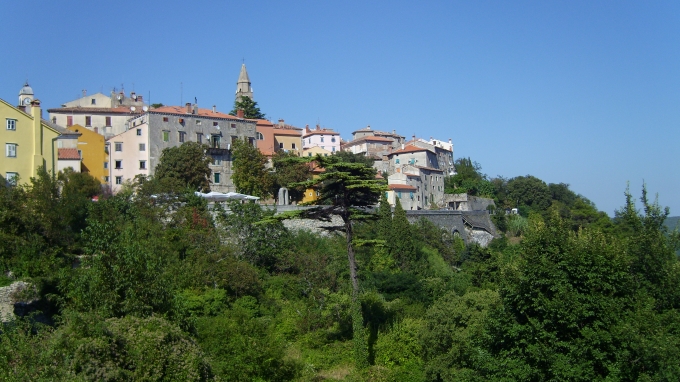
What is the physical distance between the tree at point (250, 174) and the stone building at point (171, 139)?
3.38 m

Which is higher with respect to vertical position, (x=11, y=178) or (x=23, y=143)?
(x=23, y=143)

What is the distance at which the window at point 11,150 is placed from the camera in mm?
35062

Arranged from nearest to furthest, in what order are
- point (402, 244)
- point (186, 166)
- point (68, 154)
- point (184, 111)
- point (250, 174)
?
point (402, 244) → point (68, 154) → point (186, 166) → point (250, 174) → point (184, 111)

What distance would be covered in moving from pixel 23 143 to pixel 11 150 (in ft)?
2.21

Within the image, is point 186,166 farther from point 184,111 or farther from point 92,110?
point 92,110

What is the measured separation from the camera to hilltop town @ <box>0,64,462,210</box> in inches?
1410

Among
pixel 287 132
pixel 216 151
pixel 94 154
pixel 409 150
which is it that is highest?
pixel 287 132

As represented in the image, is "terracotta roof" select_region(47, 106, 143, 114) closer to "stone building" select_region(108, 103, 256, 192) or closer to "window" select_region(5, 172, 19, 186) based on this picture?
"stone building" select_region(108, 103, 256, 192)

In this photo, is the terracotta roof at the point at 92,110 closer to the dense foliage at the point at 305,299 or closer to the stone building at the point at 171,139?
the stone building at the point at 171,139

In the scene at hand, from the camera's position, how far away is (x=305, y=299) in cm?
3338

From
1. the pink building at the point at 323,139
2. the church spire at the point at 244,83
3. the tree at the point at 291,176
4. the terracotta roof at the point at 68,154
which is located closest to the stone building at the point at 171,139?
the tree at the point at 291,176

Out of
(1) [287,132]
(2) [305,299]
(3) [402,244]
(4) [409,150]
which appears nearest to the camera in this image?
(2) [305,299]

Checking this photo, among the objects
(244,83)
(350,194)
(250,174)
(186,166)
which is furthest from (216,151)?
(244,83)

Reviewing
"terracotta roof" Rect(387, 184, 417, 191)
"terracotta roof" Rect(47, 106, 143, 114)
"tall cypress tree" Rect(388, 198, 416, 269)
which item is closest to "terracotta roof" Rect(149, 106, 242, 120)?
"terracotta roof" Rect(47, 106, 143, 114)
